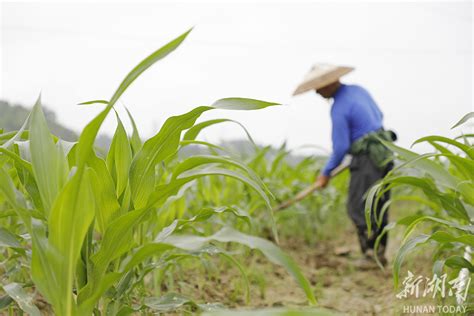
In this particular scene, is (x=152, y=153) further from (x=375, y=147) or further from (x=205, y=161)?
(x=375, y=147)

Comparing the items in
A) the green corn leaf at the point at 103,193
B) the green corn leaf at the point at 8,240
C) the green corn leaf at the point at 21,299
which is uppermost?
the green corn leaf at the point at 103,193

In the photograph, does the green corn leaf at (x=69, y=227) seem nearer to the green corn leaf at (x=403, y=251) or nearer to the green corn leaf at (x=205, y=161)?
the green corn leaf at (x=205, y=161)

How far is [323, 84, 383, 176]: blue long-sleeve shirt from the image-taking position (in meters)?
2.61

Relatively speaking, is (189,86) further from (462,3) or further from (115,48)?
(462,3)

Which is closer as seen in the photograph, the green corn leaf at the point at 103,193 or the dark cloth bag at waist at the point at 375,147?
the green corn leaf at the point at 103,193

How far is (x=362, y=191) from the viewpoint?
8.57 feet

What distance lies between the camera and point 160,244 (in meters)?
0.73

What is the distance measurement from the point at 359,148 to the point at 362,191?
9.5 inches

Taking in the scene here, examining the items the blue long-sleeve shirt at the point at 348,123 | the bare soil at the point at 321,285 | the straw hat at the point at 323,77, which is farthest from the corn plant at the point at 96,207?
the straw hat at the point at 323,77

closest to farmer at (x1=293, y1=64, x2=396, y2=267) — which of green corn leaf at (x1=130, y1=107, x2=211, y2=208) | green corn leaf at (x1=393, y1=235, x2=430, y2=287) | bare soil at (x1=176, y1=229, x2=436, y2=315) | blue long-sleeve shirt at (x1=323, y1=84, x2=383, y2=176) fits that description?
blue long-sleeve shirt at (x1=323, y1=84, x2=383, y2=176)

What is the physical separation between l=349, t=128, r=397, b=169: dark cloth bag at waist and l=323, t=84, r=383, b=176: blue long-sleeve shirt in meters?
0.05

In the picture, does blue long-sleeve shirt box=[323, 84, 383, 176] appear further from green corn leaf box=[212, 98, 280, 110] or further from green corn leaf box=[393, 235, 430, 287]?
green corn leaf box=[212, 98, 280, 110]

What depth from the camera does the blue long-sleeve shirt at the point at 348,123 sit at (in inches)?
103

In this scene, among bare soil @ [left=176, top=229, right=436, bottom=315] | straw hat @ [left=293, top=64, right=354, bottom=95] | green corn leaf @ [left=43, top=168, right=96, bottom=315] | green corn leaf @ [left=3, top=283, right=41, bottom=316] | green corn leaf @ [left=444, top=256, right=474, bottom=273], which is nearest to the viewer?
green corn leaf @ [left=43, top=168, right=96, bottom=315]
